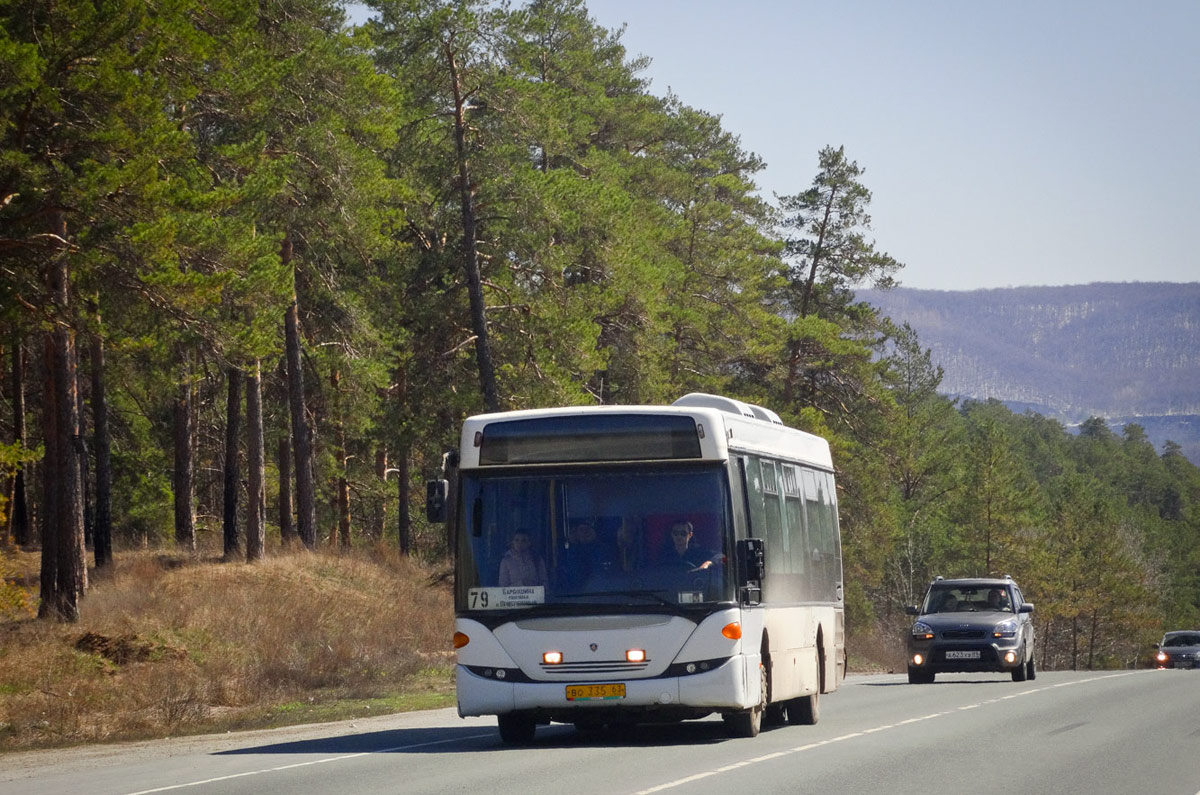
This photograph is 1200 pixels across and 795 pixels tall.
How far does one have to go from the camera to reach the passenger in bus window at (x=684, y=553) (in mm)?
15555

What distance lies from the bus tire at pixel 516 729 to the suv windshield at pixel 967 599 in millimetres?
16642

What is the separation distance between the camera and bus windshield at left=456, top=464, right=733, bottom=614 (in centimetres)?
1545

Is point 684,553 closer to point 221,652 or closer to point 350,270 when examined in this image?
point 221,652

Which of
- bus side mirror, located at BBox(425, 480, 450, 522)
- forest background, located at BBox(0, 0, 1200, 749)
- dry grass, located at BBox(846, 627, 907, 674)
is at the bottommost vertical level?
dry grass, located at BBox(846, 627, 907, 674)

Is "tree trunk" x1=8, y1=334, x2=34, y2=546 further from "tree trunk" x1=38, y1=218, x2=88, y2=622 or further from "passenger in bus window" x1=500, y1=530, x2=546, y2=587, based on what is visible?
"passenger in bus window" x1=500, y1=530, x2=546, y2=587

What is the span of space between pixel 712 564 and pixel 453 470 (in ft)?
9.37

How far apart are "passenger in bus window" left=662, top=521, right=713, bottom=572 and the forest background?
39.7 feet

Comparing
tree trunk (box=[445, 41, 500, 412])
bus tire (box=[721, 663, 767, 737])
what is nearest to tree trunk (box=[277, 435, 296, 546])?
tree trunk (box=[445, 41, 500, 412])

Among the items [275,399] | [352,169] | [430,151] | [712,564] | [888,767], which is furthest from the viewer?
[275,399]

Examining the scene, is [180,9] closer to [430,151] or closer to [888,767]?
[430,151]

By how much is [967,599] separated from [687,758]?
60.6 ft

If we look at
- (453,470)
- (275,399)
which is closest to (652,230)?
(275,399)

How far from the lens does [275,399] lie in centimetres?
4875

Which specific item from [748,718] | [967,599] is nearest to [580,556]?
[748,718]
